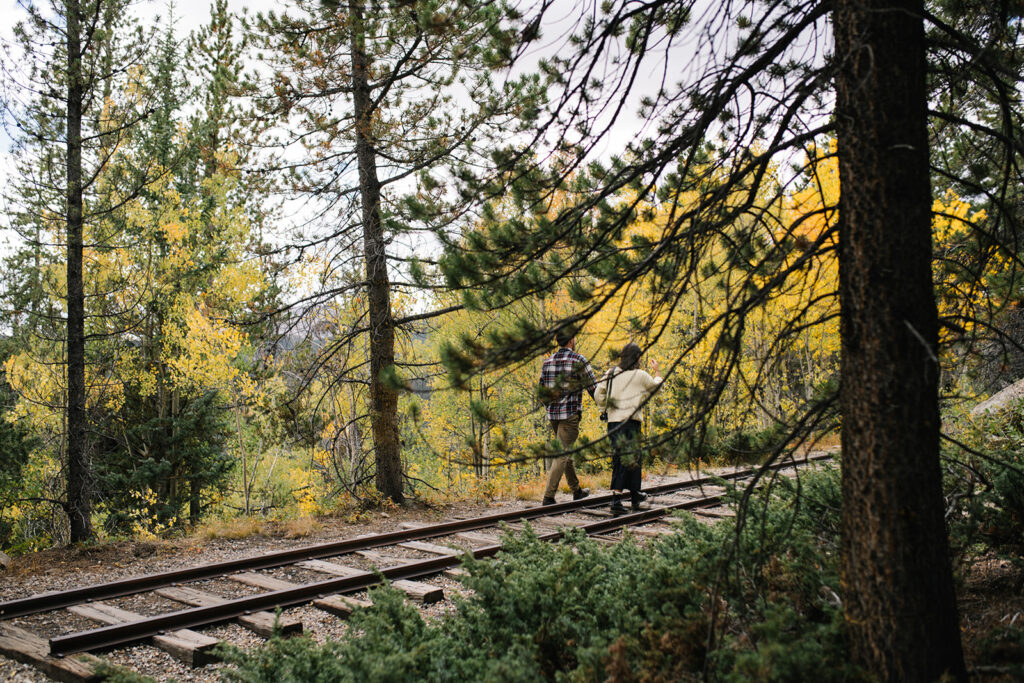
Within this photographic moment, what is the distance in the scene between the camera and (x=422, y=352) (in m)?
11.3

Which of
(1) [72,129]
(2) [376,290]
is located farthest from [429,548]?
(1) [72,129]

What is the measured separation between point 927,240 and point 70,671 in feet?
15.7

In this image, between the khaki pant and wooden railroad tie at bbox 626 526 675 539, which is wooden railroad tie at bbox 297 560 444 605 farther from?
the khaki pant

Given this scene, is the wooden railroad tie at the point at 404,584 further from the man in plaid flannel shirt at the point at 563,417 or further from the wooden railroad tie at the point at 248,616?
the man in plaid flannel shirt at the point at 563,417

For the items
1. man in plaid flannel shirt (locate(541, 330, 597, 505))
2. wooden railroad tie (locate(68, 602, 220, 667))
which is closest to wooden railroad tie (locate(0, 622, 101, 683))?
wooden railroad tie (locate(68, 602, 220, 667))

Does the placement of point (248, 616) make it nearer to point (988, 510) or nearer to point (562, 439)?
point (562, 439)

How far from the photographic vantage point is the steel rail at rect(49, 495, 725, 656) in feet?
13.2

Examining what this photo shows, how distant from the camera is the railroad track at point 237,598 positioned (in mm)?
3943

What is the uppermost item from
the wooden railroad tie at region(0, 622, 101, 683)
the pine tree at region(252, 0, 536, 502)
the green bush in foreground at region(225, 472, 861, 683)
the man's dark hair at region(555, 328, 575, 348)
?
the pine tree at region(252, 0, 536, 502)

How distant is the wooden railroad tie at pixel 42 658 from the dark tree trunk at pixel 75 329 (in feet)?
21.9

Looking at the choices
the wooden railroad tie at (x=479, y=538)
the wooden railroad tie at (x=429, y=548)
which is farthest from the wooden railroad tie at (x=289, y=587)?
the wooden railroad tie at (x=479, y=538)

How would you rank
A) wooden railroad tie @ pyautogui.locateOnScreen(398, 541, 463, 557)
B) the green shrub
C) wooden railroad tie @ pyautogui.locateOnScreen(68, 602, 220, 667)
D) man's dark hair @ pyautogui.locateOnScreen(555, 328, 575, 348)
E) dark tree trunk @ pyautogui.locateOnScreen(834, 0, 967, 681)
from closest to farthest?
dark tree trunk @ pyautogui.locateOnScreen(834, 0, 967, 681)
man's dark hair @ pyautogui.locateOnScreen(555, 328, 575, 348)
the green shrub
wooden railroad tie @ pyautogui.locateOnScreen(68, 602, 220, 667)
wooden railroad tie @ pyautogui.locateOnScreen(398, 541, 463, 557)

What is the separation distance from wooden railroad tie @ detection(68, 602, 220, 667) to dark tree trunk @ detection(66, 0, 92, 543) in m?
6.41

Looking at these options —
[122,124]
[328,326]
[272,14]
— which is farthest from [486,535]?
[122,124]
